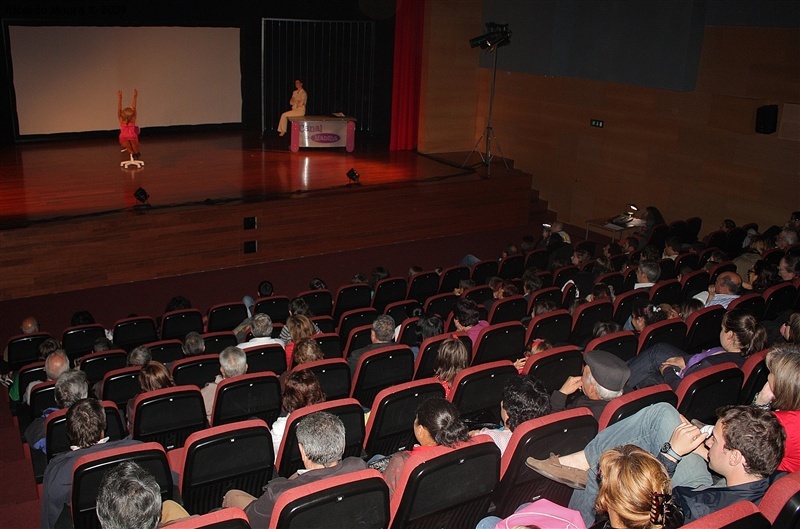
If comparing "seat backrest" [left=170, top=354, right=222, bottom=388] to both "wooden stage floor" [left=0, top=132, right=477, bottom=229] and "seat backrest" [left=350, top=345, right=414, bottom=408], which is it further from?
"wooden stage floor" [left=0, top=132, right=477, bottom=229]

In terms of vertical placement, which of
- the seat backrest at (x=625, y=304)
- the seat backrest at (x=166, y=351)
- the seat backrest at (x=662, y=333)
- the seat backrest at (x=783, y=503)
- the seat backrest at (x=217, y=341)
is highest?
the seat backrest at (x=783, y=503)

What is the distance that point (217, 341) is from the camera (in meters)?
6.05

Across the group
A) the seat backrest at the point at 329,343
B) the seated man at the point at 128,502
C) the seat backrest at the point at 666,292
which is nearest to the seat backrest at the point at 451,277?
the seat backrest at the point at 666,292

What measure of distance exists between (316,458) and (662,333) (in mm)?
2986

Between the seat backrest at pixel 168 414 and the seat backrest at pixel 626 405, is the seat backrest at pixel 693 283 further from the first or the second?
the seat backrest at pixel 168 414

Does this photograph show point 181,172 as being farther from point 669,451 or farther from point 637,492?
point 637,492

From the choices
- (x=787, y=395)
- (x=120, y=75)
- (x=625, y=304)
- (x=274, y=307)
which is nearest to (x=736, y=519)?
(x=787, y=395)

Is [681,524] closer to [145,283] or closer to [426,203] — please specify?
[145,283]

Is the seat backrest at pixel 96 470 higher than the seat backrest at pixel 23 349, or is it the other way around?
the seat backrest at pixel 96 470

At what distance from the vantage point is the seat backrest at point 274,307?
7.15m

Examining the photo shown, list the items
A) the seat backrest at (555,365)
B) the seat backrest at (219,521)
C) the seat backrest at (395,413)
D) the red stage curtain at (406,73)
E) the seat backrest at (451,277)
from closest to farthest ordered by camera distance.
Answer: the seat backrest at (219,521) → the seat backrest at (395,413) → the seat backrest at (555,365) → the seat backrest at (451,277) → the red stage curtain at (406,73)

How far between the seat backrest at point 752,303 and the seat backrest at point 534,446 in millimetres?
2787

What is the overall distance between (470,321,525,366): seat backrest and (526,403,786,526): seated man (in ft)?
6.80

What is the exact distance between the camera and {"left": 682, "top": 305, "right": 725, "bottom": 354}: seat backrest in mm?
5332
